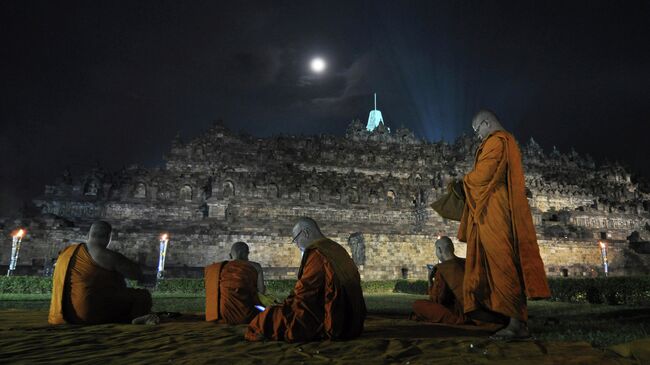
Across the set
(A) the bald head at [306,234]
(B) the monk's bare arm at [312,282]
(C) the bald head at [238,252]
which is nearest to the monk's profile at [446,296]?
(A) the bald head at [306,234]

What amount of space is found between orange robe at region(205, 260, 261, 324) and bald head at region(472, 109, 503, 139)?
3.59 meters

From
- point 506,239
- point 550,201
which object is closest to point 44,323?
point 506,239

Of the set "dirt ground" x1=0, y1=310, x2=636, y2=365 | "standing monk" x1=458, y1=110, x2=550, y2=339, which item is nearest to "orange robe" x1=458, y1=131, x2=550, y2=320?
"standing monk" x1=458, y1=110, x2=550, y2=339

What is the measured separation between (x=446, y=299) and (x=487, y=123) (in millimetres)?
2648

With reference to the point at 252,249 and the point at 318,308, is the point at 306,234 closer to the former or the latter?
the point at 318,308

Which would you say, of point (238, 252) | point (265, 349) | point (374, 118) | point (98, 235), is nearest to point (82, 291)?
point (98, 235)

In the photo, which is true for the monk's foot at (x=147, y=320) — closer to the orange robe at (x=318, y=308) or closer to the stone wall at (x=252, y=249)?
the orange robe at (x=318, y=308)

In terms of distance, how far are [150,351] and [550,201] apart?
135ft

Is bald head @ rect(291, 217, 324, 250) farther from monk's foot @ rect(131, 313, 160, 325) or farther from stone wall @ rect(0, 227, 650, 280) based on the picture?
stone wall @ rect(0, 227, 650, 280)

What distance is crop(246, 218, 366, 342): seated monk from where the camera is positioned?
12.0ft

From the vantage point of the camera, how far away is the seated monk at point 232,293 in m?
5.17

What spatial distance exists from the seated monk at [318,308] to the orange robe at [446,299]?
188cm

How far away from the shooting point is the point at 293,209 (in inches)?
1031

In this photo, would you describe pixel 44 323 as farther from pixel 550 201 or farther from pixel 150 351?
pixel 550 201
